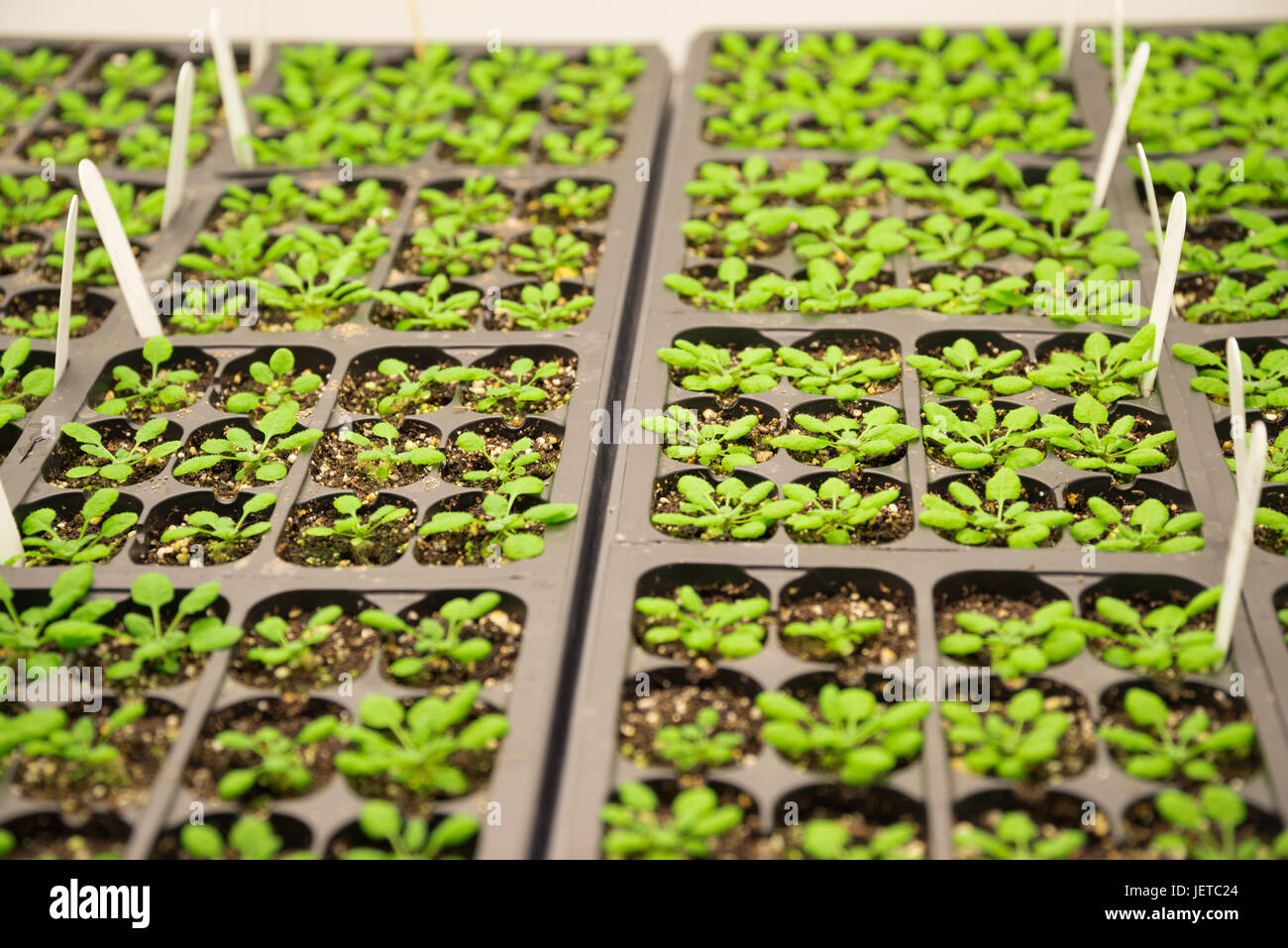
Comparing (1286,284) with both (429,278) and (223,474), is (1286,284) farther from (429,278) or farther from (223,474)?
(223,474)

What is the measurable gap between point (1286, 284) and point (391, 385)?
4.56 feet

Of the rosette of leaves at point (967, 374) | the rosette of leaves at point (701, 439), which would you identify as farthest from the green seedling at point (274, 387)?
the rosette of leaves at point (967, 374)

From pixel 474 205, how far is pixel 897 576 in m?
1.10

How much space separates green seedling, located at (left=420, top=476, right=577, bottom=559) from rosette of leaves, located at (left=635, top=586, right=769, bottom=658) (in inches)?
5.9

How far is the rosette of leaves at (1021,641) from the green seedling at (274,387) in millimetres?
961

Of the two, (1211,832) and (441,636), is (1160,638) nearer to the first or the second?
(1211,832)

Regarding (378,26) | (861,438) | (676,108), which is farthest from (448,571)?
(378,26)

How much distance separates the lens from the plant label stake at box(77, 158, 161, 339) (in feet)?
5.33

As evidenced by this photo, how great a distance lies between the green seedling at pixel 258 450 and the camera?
1.55 meters

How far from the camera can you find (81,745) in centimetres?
122

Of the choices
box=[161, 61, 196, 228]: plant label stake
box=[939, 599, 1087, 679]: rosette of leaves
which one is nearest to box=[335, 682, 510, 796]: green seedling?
box=[939, 599, 1087, 679]: rosette of leaves

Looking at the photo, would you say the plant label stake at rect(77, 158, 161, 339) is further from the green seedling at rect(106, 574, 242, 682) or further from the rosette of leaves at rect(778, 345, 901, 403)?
the rosette of leaves at rect(778, 345, 901, 403)

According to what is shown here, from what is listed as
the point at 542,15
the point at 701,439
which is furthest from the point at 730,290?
the point at 542,15

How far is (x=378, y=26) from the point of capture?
124 inches
